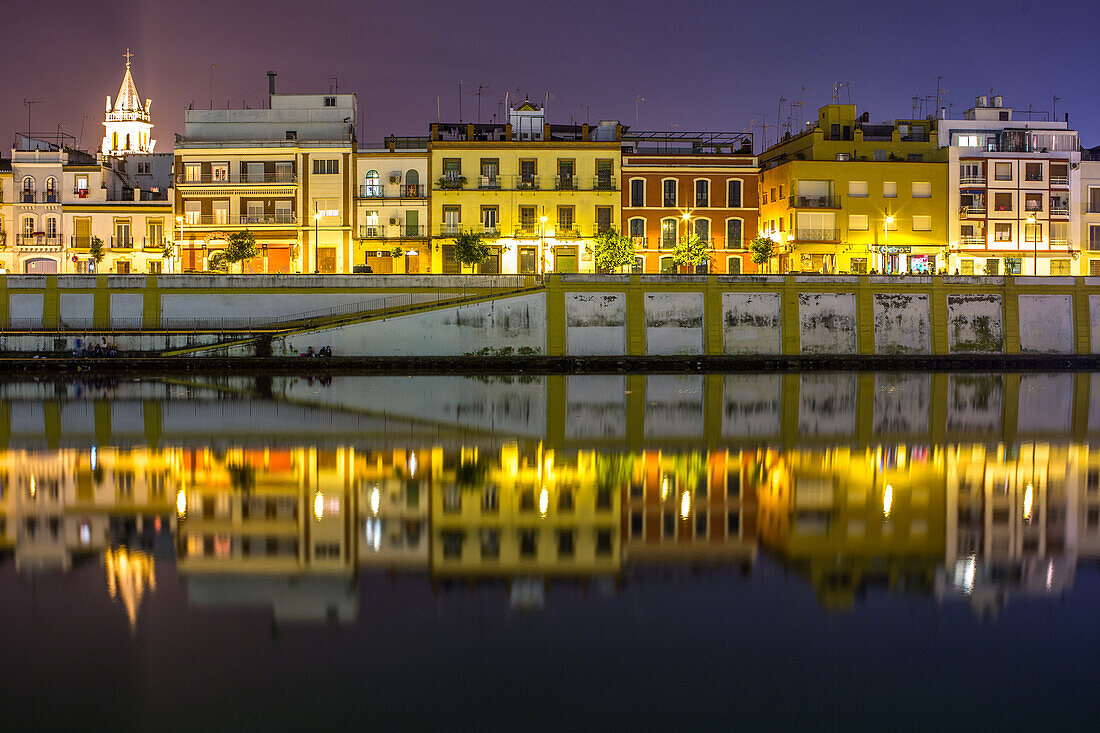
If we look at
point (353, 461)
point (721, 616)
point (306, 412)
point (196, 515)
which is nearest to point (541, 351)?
point (306, 412)

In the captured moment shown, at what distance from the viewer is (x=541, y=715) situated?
995 cm

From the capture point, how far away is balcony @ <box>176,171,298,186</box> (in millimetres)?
60188

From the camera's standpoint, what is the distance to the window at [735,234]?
2500 inches

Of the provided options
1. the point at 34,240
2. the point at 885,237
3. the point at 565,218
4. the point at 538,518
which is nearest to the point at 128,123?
the point at 34,240

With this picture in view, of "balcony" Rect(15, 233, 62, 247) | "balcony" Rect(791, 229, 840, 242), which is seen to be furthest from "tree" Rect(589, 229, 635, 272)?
"balcony" Rect(15, 233, 62, 247)

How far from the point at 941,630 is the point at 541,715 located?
495 centimetres

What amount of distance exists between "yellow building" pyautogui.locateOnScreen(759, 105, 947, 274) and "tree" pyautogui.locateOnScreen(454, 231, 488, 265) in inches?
699

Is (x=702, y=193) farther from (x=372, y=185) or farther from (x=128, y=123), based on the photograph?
(x=128, y=123)

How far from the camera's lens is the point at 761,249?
59.8 m

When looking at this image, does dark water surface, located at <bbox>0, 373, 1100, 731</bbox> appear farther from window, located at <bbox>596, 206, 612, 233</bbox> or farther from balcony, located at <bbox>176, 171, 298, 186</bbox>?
window, located at <bbox>596, 206, 612, 233</bbox>

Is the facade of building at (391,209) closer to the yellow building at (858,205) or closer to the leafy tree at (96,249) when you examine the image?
the leafy tree at (96,249)

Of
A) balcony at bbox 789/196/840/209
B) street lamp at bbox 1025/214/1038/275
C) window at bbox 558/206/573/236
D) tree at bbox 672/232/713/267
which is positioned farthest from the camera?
street lamp at bbox 1025/214/1038/275

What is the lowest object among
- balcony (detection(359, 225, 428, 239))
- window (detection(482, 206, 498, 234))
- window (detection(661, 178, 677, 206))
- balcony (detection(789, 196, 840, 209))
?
balcony (detection(359, 225, 428, 239))

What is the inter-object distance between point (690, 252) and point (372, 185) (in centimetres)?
1861
